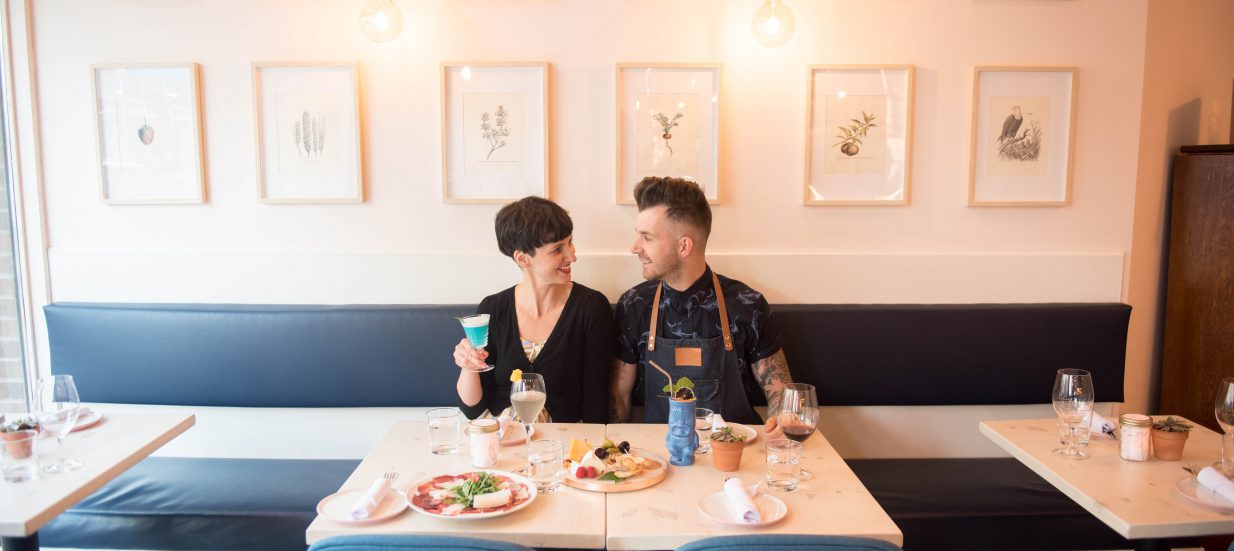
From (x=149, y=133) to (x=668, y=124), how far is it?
7.63 ft

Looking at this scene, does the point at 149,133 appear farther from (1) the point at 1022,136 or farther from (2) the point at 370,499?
(1) the point at 1022,136

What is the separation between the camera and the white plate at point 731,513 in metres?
1.85

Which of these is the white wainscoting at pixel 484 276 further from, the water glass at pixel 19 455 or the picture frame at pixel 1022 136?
the water glass at pixel 19 455

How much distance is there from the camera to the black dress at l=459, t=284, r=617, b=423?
2957 mm

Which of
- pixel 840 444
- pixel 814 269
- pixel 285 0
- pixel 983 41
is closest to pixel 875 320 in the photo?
pixel 814 269

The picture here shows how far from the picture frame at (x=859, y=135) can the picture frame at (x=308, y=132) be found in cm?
202

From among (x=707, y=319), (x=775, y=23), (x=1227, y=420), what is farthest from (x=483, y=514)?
(x=775, y=23)

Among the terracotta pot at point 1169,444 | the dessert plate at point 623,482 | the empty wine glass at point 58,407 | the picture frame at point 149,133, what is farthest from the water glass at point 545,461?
the picture frame at point 149,133

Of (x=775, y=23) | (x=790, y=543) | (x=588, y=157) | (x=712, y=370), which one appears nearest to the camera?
(x=790, y=543)

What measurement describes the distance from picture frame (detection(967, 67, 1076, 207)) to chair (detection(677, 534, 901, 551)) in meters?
2.36

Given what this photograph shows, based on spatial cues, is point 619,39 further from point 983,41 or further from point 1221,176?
point 1221,176

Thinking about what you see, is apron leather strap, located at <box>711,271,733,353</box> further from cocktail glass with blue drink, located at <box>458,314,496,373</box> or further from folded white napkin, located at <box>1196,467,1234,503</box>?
folded white napkin, located at <box>1196,467,1234,503</box>

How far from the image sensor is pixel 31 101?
11.0 feet

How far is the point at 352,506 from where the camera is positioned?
6.36ft
